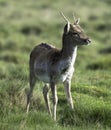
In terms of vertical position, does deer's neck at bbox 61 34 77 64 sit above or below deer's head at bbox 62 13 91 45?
below

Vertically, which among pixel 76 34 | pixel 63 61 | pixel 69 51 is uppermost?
pixel 76 34

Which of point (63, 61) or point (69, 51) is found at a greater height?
point (69, 51)

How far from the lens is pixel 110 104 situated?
11852 millimetres

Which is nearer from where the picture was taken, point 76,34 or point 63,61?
→ point 76,34

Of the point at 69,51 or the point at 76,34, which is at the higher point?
the point at 76,34

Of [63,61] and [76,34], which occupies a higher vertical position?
[76,34]

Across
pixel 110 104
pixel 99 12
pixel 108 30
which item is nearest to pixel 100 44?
pixel 108 30

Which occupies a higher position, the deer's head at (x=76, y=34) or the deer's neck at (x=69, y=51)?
the deer's head at (x=76, y=34)

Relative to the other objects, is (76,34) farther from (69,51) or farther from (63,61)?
(63,61)

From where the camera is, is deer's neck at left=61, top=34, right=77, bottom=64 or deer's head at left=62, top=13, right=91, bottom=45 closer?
deer's head at left=62, top=13, right=91, bottom=45

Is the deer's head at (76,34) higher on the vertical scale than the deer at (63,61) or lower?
higher

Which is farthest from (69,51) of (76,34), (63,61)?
(76,34)

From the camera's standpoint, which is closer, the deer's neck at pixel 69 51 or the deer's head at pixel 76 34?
the deer's head at pixel 76 34

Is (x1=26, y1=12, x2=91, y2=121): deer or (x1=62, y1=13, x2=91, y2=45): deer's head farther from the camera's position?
(x1=26, y1=12, x2=91, y2=121): deer
